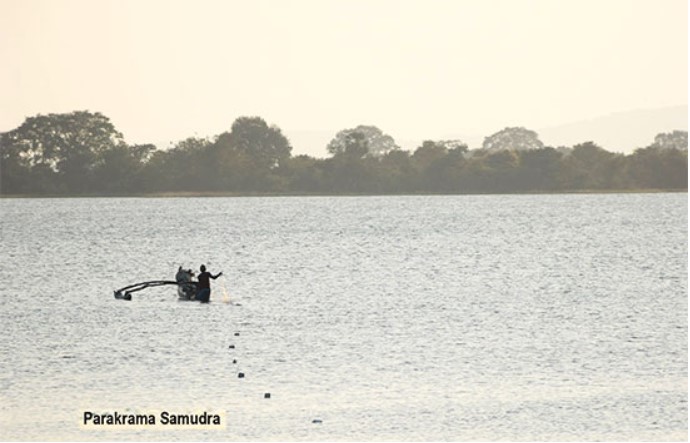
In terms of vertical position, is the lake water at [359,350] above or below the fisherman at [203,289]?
below

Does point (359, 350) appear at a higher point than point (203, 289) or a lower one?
lower

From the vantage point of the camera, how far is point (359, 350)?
175 feet

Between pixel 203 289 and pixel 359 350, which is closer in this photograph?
pixel 359 350

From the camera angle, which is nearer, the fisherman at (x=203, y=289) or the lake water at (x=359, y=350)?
the lake water at (x=359, y=350)

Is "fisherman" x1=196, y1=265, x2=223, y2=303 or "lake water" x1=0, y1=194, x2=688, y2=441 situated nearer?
"lake water" x1=0, y1=194, x2=688, y2=441

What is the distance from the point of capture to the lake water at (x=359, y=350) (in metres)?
39.5

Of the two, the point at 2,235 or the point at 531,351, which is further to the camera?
the point at 2,235

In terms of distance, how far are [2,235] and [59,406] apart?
5280 inches

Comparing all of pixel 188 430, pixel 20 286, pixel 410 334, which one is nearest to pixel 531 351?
pixel 410 334

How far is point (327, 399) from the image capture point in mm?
42438

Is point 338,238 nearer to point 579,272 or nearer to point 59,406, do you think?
point 579,272

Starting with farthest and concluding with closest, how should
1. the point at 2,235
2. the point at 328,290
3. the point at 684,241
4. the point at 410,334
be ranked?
1. the point at 2,235
2. the point at 684,241
3. the point at 328,290
4. the point at 410,334

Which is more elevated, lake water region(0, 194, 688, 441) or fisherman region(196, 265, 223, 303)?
fisherman region(196, 265, 223, 303)

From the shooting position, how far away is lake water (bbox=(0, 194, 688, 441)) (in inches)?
1554
